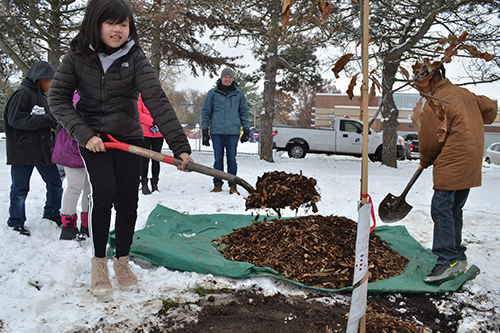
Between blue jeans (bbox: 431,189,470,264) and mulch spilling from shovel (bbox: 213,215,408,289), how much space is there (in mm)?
385

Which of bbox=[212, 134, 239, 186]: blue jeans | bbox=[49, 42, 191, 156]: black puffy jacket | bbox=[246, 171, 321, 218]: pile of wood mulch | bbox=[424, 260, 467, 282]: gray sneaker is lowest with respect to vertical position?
bbox=[424, 260, 467, 282]: gray sneaker

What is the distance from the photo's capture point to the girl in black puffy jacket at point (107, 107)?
2.33m

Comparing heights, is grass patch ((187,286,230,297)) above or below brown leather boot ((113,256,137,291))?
below

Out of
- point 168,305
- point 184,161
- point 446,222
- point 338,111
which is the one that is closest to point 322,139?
point 446,222

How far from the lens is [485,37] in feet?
27.8

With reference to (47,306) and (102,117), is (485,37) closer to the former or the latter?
(102,117)

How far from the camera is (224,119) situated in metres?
6.04

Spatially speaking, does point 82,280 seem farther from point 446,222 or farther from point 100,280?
point 446,222

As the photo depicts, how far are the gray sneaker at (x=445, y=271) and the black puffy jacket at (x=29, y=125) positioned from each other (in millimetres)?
3630

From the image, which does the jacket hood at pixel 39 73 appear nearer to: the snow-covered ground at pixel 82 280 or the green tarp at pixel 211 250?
the snow-covered ground at pixel 82 280

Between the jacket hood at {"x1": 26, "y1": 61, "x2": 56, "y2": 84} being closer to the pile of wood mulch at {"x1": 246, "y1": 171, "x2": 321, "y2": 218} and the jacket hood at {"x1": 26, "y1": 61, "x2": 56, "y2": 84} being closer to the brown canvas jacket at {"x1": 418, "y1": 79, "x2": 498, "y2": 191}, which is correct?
the pile of wood mulch at {"x1": 246, "y1": 171, "x2": 321, "y2": 218}

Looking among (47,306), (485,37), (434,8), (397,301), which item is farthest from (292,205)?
(485,37)

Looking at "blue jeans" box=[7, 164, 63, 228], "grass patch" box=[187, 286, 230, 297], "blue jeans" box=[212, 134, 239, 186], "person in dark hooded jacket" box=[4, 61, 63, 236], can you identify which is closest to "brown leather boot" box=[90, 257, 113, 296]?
"grass patch" box=[187, 286, 230, 297]

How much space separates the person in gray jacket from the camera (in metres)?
6.03
